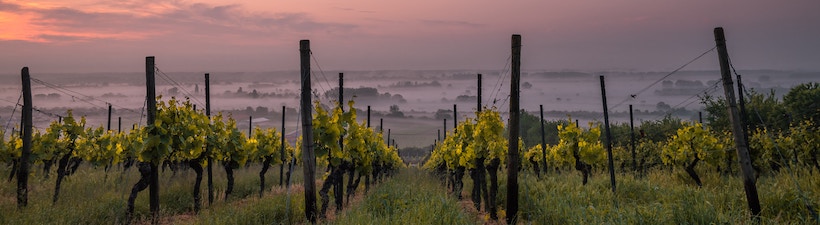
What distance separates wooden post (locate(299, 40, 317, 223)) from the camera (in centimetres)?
1022

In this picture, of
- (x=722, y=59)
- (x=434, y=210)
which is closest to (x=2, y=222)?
(x=434, y=210)

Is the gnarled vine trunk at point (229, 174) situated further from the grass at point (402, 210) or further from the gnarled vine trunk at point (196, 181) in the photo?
the grass at point (402, 210)

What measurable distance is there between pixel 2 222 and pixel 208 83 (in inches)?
285

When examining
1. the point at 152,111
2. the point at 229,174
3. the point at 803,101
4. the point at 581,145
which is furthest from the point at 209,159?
the point at 803,101

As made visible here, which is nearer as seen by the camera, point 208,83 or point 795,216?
point 795,216

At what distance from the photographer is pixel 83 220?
11.2m

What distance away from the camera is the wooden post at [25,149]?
1309cm

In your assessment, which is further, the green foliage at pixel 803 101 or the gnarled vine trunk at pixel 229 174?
the green foliage at pixel 803 101

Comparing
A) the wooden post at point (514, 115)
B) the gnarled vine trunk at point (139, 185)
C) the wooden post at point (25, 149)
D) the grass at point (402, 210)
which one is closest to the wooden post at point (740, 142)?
the wooden post at point (514, 115)

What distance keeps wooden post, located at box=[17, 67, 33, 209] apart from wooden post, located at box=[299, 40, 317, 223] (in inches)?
310

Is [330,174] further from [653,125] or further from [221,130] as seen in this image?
[653,125]

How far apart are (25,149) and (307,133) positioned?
8.69 metres

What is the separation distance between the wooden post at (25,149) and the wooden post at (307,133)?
7882 mm

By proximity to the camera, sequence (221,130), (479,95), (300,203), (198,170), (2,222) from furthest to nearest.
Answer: (479,95) < (221,130) < (198,170) < (300,203) < (2,222)
